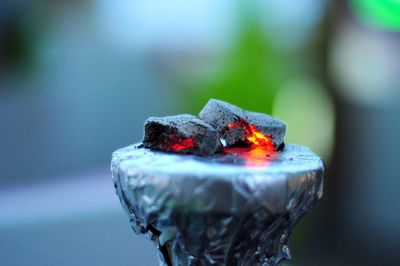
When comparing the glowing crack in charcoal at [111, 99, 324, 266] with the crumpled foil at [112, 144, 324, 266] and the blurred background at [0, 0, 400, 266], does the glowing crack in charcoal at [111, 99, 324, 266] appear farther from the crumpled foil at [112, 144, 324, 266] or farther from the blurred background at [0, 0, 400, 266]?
the blurred background at [0, 0, 400, 266]

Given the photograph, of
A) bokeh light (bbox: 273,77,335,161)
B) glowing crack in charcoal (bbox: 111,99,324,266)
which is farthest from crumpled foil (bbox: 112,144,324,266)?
bokeh light (bbox: 273,77,335,161)

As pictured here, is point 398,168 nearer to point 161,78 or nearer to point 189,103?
point 189,103

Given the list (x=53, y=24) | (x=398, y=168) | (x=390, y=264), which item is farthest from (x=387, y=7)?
(x=53, y=24)

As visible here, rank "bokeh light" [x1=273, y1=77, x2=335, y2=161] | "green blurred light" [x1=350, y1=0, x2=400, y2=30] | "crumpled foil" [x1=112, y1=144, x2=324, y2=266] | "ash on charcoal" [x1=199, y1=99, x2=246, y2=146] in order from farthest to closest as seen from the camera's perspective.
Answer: "bokeh light" [x1=273, y1=77, x2=335, y2=161]
"green blurred light" [x1=350, y1=0, x2=400, y2=30]
"ash on charcoal" [x1=199, y1=99, x2=246, y2=146]
"crumpled foil" [x1=112, y1=144, x2=324, y2=266]

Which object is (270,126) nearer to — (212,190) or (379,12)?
(212,190)

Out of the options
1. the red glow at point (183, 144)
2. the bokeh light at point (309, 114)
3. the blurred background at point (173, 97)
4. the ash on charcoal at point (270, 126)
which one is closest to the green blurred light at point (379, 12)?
the blurred background at point (173, 97)

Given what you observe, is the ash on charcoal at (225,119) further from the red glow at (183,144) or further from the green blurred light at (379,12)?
the green blurred light at (379,12)

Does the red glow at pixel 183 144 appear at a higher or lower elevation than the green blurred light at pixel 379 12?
lower

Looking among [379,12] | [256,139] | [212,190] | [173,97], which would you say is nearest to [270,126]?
[256,139]
